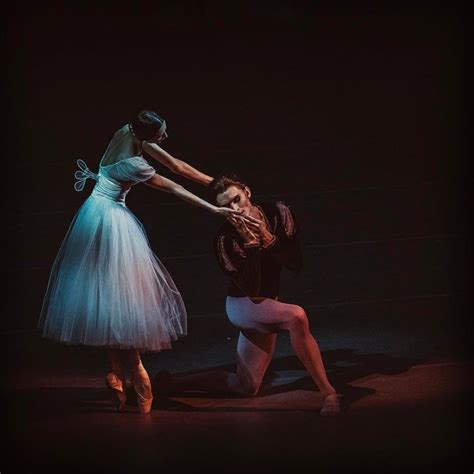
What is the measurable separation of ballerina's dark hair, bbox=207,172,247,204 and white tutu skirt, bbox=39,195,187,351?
317mm

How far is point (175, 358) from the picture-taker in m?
6.95

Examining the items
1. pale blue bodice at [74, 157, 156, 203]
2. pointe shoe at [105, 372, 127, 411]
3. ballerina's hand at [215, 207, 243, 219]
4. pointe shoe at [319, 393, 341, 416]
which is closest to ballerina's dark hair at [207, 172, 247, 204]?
ballerina's hand at [215, 207, 243, 219]

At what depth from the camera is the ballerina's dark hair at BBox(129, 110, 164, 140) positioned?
6.70 meters

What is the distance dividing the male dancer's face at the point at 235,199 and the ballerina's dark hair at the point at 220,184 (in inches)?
0.6

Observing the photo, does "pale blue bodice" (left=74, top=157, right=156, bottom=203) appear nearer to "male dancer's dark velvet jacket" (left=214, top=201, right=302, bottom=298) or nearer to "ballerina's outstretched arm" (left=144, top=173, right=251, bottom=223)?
"ballerina's outstretched arm" (left=144, top=173, right=251, bottom=223)

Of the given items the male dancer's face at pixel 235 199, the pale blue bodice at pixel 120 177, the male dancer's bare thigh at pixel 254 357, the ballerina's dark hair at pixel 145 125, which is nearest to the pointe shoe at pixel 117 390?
the male dancer's bare thigh at pixel 254 357

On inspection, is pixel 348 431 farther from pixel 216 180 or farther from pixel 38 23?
pixel 38 23

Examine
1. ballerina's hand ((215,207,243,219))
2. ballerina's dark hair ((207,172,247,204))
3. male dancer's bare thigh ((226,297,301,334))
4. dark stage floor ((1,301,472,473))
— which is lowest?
dark stage floor ((1,301,472,473))

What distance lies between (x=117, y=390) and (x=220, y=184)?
3.02 ft

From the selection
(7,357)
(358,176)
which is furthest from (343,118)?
(7,357)

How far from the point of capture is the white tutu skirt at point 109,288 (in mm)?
6656

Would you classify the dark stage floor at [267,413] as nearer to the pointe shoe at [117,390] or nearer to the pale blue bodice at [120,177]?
the pointe shoe at [117,390]

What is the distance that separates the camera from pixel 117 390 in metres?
6.69

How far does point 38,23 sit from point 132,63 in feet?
1.45
